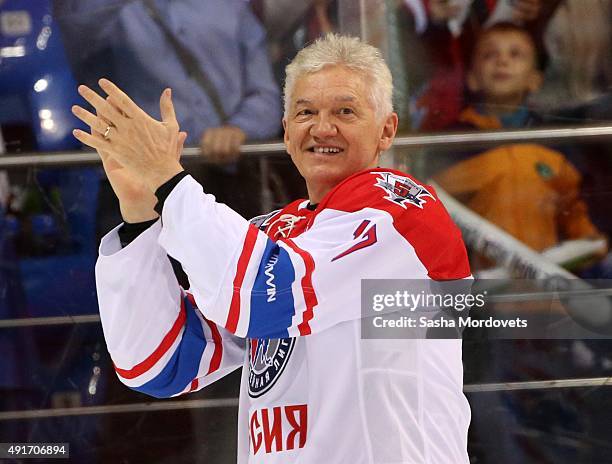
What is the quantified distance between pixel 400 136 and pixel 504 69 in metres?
0.27

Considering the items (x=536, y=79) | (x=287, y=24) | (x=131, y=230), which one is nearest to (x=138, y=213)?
(x=131, y=230)

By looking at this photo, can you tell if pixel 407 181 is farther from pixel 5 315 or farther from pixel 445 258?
pixel 5 315

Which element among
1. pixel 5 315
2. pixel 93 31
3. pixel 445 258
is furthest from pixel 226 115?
pixel 445 258

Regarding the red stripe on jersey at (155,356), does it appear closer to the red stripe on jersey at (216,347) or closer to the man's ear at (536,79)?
the red stripe on jersey at (216,347)

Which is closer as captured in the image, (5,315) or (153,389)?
(153,389)

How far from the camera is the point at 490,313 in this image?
6.21ft

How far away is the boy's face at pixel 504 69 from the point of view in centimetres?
190

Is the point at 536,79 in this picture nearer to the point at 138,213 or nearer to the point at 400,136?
the point at 400,136

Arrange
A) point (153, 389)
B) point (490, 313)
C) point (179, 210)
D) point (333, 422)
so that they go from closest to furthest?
point (179, 210), point (333, 422), point (153, 389), point (490, 313)

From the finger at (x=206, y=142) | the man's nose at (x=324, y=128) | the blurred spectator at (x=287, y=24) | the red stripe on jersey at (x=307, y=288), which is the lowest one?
the red stripe on jersey at (x=307, y=288)

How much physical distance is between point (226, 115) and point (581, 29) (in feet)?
2.65

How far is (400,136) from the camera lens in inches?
75.0

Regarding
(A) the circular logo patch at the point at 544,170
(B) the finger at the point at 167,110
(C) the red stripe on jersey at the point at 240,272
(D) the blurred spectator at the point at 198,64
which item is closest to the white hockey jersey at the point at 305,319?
(C) the red stripe on jersey at the point at 240,272

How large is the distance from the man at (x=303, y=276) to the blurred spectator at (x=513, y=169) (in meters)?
0.50
